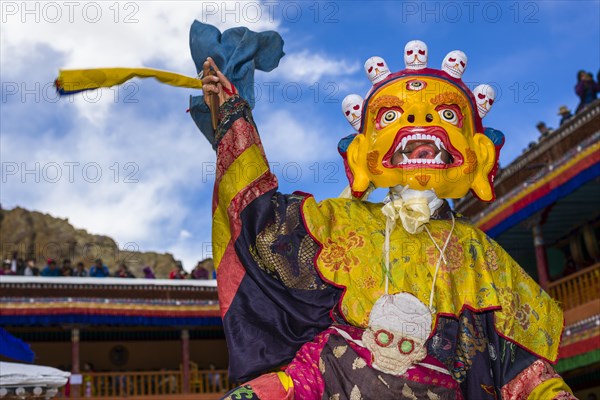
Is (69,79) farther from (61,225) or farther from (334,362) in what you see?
(61,225)

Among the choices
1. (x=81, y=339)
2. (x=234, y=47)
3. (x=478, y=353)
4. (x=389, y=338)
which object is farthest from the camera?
(x=81, y=339)

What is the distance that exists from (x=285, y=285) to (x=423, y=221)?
769 mm

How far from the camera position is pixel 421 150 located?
17.2ft

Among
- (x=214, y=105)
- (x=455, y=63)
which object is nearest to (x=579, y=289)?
(x=455, y=63)

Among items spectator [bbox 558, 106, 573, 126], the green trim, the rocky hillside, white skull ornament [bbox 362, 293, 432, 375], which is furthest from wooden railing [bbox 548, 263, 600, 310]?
the rocky hillside

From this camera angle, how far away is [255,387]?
4762 millimetres

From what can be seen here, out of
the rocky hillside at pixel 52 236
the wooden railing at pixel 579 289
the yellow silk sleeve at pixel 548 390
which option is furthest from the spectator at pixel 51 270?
the rocky hillside at pixel 52 236

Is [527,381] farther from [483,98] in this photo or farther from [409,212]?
[483,98]

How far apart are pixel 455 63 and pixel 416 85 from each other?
29cm

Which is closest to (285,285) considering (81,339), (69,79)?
(69,79)

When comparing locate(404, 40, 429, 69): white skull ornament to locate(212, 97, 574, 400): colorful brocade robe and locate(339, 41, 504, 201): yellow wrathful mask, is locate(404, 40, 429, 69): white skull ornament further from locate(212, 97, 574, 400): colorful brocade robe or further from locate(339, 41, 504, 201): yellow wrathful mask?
locate(212, 97, 574, 400): colorful brocade robe

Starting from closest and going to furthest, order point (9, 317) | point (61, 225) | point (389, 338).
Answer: point (389, 338)
point (9, 317)
point (61, 225)

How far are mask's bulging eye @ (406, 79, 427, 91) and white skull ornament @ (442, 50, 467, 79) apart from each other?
0.21 m

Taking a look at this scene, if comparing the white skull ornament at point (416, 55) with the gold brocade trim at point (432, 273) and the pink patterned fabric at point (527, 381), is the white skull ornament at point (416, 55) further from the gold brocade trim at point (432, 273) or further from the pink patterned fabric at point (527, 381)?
the pink patterned fabric at point (527, 381)
